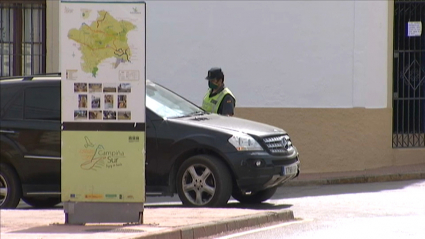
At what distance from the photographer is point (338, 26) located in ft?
55.6

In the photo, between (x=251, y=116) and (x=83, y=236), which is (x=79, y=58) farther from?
(x=251, y=116)

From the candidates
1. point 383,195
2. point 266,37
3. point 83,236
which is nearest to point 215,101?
point 383,195

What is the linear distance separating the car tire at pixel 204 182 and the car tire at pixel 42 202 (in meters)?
2.39

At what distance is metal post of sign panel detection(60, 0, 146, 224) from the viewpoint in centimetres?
949

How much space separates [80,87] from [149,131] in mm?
2511

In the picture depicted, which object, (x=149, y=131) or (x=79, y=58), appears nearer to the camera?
(x=79, y=58)

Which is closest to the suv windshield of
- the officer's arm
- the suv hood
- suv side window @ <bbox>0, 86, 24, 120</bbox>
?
the suv hood

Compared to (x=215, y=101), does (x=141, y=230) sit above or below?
below

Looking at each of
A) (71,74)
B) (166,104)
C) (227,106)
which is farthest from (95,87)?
(227,106)

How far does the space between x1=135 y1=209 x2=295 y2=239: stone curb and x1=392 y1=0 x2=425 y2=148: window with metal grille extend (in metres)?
6.79

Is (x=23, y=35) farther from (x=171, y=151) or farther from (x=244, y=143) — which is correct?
(x=244, y=143)

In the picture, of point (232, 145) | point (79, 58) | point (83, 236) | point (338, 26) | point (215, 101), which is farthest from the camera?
point (338, 26)

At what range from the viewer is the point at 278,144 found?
12.1 meters

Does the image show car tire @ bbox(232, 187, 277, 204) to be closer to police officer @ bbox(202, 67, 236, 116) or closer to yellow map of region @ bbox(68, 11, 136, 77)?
police officer @ bbox(202, 67, 236, 116)
